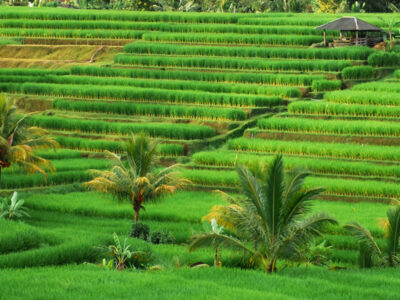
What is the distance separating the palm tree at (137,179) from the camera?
1930 cm

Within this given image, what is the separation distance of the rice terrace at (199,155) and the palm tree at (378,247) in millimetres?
37

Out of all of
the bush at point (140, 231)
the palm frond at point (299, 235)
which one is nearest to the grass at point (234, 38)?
the bush at point (140, 231)

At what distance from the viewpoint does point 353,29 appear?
105ft

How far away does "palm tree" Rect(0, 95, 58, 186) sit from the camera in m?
21.5

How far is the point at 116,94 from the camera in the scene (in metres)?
31.5

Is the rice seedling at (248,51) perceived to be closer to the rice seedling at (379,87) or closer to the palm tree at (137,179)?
the rice seedling at (379,87)

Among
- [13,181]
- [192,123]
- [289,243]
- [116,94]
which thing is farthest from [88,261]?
[116,94]

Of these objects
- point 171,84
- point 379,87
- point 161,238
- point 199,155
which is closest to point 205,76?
point 171,84

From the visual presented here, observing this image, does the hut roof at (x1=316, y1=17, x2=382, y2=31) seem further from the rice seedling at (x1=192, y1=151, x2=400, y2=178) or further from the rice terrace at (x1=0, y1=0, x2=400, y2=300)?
the rice seedling at (x1=192, y1=151, x2=400, y2=178)

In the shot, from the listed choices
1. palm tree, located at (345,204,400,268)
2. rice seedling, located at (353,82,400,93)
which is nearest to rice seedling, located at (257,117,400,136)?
rice seedling, located at (353,82,400,93)

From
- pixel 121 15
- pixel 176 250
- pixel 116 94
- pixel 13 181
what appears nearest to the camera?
pixel 176 250

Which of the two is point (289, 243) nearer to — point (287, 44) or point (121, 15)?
point (287, 44)

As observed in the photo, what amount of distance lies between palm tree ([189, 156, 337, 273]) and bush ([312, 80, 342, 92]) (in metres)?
15.6

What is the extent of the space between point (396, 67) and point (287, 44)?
194 inches
